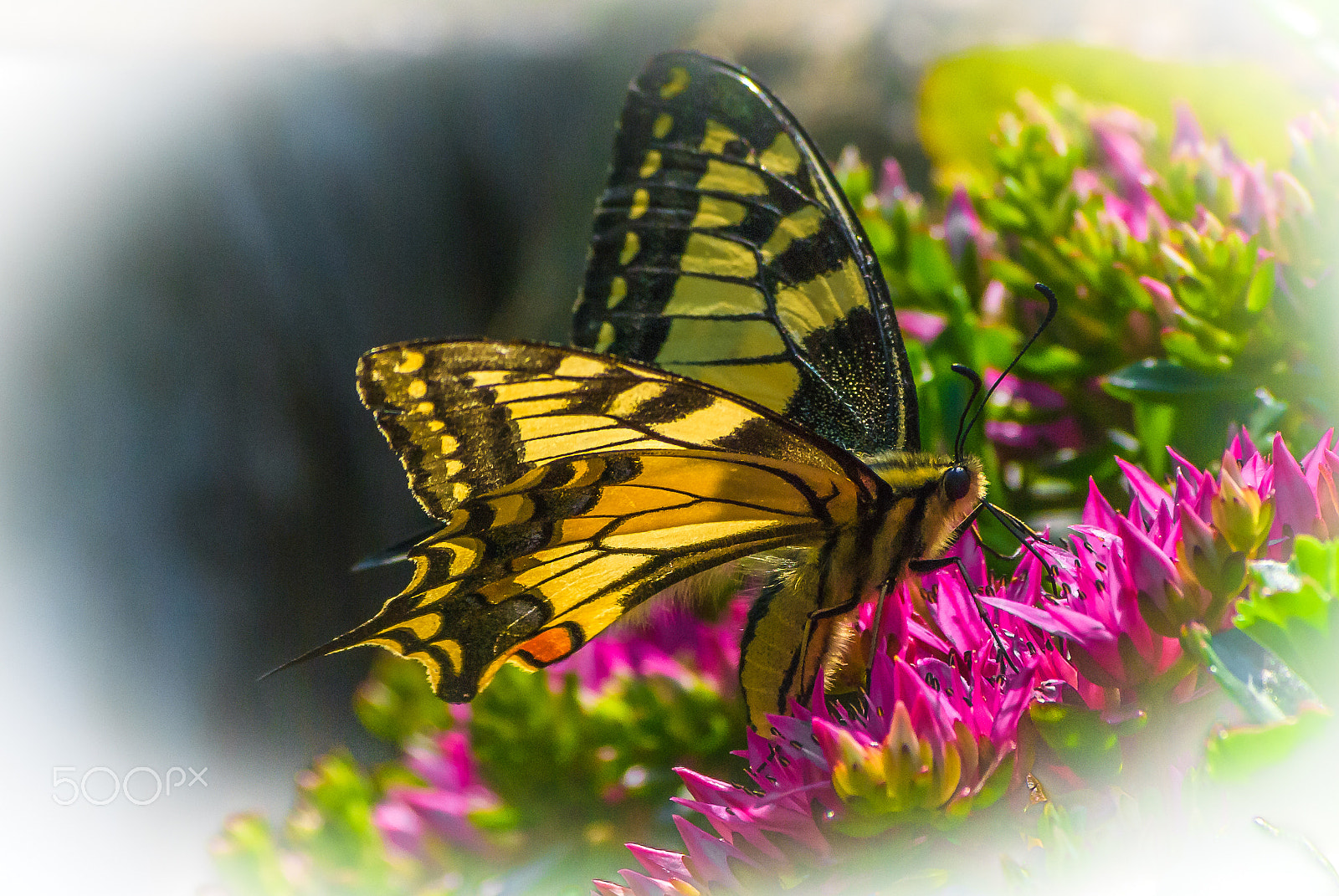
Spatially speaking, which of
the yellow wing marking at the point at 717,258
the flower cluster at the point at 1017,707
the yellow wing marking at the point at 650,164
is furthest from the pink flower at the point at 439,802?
the yellow wing marking at the point at 650,164

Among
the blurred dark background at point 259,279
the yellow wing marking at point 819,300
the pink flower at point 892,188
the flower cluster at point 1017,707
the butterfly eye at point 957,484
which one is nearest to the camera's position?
the flower cluster at point 1017,707

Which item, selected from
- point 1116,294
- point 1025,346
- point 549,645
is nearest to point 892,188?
point 1116,294

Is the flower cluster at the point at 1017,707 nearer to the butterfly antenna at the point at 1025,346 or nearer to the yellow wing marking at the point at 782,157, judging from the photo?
the butterfly antenna at the point at 1025,346

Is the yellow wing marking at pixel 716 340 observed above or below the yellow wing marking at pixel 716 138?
below

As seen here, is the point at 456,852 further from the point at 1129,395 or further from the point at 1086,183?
the point at 1086,183

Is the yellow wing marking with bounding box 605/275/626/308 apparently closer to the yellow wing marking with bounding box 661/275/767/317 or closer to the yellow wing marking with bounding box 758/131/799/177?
the yellow wing marking with bounding box 661/275/767/317

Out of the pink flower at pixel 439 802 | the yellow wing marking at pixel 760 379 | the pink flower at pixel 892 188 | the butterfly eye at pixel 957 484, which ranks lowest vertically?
the pink flower at pixel 439 802

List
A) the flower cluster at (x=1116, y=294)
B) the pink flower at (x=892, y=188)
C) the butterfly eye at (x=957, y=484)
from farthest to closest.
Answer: the pink flower at (x=892, y=188) → the flower cluster at (x=1116, y=294) → the butterfly eye at (x=957, y=484)
